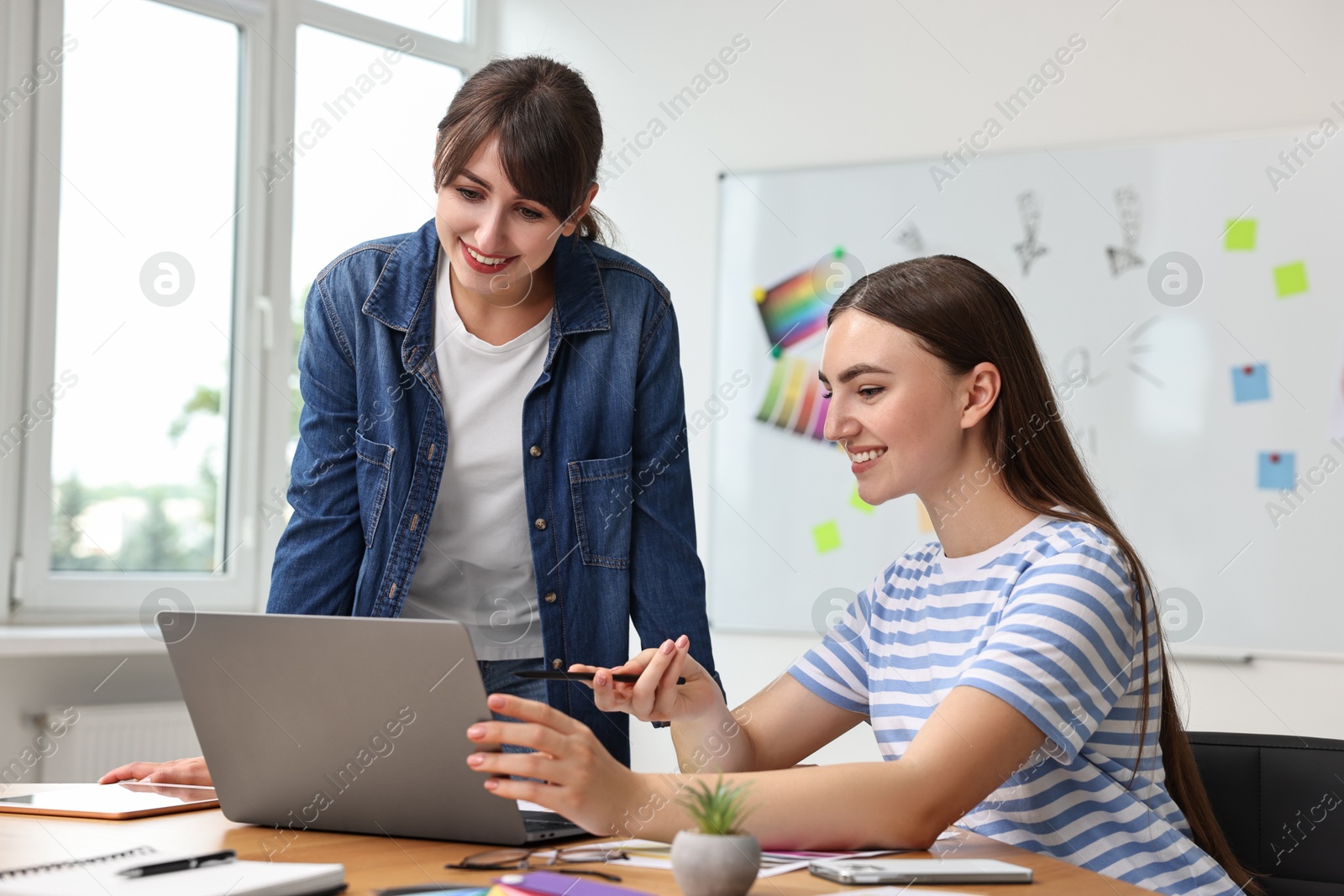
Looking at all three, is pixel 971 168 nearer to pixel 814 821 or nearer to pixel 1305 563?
pixel 1305 563

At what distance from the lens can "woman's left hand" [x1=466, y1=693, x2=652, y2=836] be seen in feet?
3.09

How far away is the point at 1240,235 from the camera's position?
9.27ft

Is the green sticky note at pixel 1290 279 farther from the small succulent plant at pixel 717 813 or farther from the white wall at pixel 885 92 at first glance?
the small succulent plant at pixel 717 813

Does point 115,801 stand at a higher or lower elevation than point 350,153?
lower

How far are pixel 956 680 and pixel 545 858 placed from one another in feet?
1.74

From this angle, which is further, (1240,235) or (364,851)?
(1240,235)

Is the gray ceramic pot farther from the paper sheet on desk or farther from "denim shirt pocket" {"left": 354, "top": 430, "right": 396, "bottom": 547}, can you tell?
"denim shirt pocket" {"left": 354, "top": 430, "right": 396, "bottom": 547}

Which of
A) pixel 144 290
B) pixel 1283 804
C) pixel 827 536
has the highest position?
pixel 144 290

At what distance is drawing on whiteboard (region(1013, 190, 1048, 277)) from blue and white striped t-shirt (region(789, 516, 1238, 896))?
1.84 m

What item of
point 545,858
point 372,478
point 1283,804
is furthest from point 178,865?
point 1283,804

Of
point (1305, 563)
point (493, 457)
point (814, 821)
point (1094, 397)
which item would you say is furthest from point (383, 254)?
point (1305, 563)

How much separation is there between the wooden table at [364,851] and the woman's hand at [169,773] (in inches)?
5.9

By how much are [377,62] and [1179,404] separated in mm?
2361

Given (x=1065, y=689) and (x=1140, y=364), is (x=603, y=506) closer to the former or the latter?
(x=1065, y=689)
